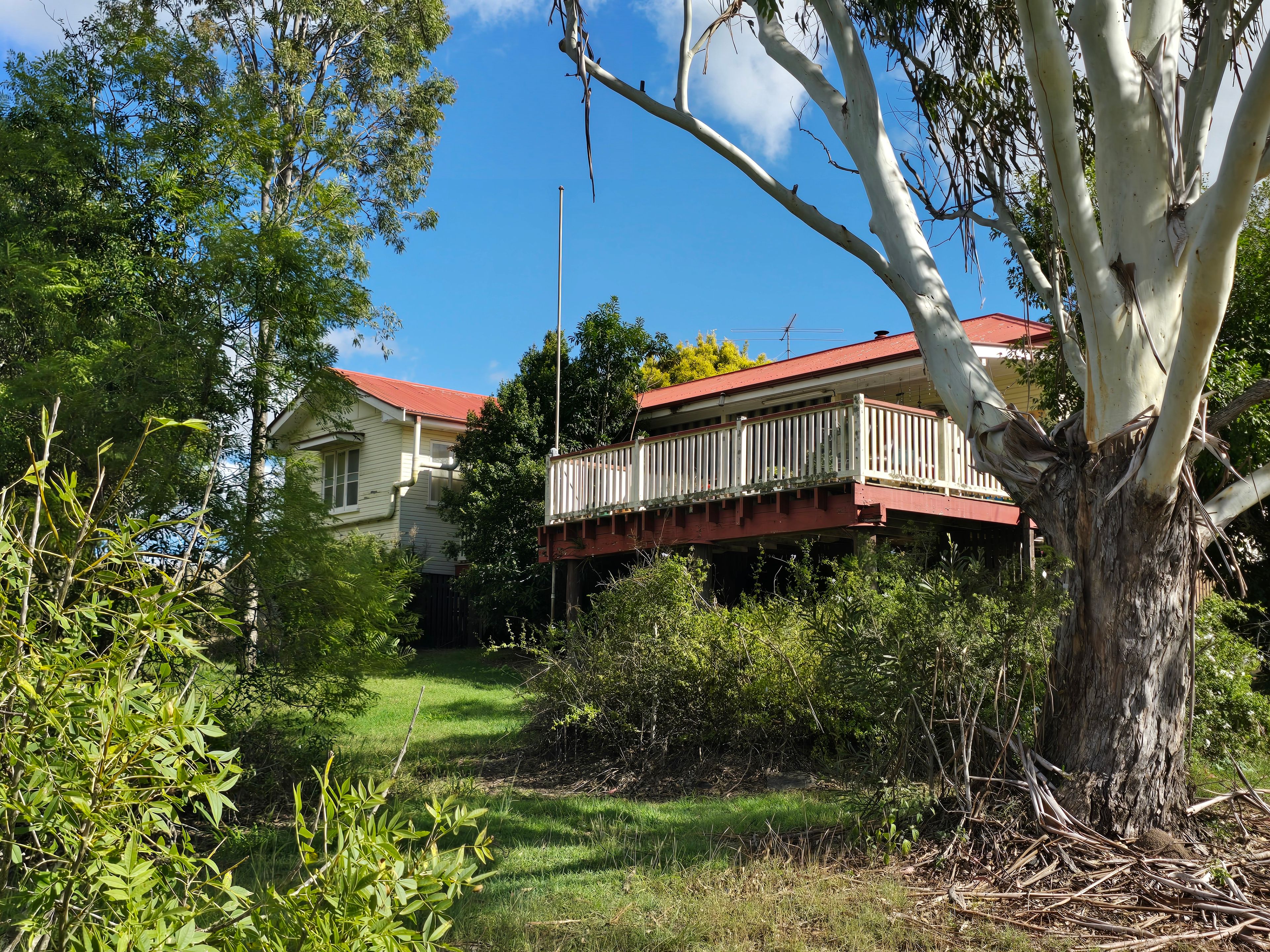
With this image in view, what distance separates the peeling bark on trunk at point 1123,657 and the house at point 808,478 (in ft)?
18.6

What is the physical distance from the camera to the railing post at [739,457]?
15.1 m

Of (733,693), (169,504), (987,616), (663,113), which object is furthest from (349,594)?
(987,616)

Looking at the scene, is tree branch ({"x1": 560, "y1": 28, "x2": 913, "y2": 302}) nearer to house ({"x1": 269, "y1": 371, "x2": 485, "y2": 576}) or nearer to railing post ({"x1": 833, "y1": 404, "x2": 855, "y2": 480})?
railing post ({"x1": 833, "y1": 404, "x2": 855, "y2": 480})

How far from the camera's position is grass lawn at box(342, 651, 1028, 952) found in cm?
457

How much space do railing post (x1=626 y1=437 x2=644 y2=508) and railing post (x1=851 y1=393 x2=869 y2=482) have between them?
3867mm

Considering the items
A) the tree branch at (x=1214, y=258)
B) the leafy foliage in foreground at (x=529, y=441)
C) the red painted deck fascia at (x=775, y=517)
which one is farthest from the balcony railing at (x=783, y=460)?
the tree branch at (x=1214, y=258)

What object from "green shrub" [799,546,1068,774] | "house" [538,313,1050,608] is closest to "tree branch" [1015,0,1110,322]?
"green shrub" [799,546,1068,774]

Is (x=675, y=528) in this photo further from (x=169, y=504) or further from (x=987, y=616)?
(x=987, y=616)

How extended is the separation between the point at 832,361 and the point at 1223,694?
13337 millimetres

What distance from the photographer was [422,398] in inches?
1077

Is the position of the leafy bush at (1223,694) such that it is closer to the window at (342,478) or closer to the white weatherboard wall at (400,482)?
the white weatherboard wall at (400,482)

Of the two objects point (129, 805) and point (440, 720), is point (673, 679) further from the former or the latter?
point (129, 805)

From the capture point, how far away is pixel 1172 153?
6.25 m

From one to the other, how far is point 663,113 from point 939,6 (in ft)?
9.20
